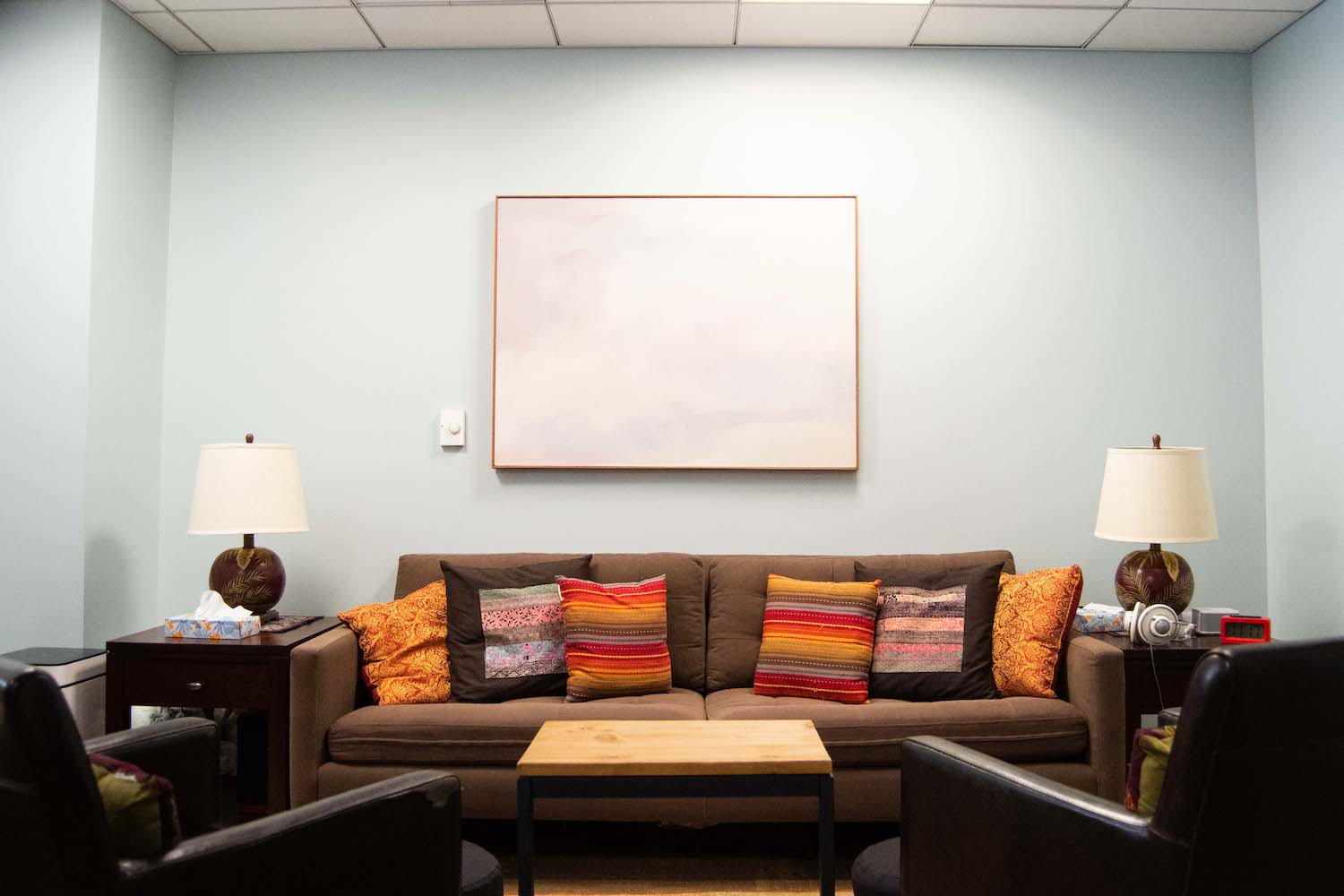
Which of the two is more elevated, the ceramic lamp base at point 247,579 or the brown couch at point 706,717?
the ceramic lamp base at point 247,579

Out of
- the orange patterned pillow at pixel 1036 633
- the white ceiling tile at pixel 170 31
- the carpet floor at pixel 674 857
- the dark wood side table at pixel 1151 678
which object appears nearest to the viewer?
the carpet floor at pixel 674 857

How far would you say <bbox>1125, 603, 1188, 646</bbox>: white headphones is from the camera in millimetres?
2793

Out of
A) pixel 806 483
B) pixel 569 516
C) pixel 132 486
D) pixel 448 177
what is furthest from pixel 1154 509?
pixel 132 486

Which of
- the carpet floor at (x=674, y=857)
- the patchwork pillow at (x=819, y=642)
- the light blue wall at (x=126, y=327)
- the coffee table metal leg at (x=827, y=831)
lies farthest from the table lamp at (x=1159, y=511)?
the light blue wall at (x=126, y=327)

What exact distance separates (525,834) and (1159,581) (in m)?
2.21

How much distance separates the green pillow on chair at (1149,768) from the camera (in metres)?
1.48

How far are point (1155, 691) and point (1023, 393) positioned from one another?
1.21m

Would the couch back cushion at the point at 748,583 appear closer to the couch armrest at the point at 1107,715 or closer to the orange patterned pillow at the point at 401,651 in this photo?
the couch armrest at the point at 1107,715

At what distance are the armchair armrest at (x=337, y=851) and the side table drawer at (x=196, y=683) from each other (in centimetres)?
131

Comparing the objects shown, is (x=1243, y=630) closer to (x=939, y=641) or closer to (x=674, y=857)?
(x=939, y=641)

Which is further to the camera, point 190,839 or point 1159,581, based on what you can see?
point 1159,581

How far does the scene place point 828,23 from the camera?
11.0 ft

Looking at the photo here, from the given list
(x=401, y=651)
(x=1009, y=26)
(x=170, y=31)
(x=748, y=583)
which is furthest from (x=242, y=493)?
(x=1009, y=26)

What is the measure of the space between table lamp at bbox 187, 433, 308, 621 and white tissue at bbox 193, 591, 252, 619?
0.31ft
